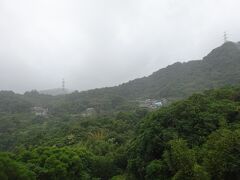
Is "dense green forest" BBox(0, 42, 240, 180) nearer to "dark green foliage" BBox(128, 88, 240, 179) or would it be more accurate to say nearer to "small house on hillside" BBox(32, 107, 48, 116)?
"dark green foliage" BBox(128, 88, 240, 179)

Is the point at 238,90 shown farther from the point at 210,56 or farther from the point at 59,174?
the point at 210,56

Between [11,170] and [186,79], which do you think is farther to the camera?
[186,79]

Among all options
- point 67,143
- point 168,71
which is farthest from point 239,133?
point 168,71

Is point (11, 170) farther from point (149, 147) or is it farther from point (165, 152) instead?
point (149, 147)

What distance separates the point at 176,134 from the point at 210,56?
88.6m

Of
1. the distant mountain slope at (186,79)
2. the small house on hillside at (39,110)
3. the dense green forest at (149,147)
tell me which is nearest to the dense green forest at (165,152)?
the dense green forest at (149,147)

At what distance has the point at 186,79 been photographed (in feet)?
351

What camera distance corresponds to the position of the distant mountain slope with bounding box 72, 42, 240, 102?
93.4 m

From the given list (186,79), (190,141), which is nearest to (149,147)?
(190,141)

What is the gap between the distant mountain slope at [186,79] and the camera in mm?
93438

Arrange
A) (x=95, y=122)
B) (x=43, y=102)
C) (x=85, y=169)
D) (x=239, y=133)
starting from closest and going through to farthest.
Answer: (x=239, y=133) → (x=85, y=169) → (x=95, y=122) → (x=43, y=102)

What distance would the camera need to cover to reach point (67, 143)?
4775 centimetres

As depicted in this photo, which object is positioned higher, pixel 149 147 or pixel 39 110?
pixel 39 110

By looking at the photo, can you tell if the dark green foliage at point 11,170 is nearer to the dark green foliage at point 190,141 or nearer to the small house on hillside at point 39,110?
the dark green foliage at point 190,141
